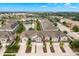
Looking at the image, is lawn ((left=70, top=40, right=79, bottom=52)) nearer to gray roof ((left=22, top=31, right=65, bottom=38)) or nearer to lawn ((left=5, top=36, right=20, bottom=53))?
gray roof ((left=22, top=31, right=65, bottom=38))

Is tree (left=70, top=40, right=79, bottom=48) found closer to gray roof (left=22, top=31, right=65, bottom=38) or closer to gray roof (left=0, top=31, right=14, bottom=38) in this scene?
gray roof (left=22, top=31, right=65, bottom=38)

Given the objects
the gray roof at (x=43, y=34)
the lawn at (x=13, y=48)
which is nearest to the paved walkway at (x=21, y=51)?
the lawn at (x=13, y=48)

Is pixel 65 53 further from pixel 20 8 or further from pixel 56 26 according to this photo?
pixel 20 8

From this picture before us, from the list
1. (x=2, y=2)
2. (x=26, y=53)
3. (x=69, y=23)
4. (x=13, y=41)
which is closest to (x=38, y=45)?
(x=26, y=53)

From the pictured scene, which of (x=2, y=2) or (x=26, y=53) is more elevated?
(x=2, y=2)

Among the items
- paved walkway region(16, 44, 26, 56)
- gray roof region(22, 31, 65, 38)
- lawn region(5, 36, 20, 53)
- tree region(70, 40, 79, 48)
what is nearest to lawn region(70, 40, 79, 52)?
tree region(70, 40, 79, 48)

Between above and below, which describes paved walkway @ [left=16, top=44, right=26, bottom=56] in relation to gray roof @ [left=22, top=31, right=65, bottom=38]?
below

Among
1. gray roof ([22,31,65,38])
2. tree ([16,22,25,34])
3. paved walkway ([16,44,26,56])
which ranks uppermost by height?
tree ([16,22,25,34])

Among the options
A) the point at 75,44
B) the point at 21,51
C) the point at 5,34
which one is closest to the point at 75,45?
the point at 75,44

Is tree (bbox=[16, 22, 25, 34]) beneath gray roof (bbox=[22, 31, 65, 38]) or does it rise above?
above

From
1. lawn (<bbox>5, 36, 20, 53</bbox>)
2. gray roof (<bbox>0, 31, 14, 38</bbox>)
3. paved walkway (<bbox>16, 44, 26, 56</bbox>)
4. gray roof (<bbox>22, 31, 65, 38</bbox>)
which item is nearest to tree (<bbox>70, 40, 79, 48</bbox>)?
gray roof (<bbox>22, 31, 65, 38</bbox>)

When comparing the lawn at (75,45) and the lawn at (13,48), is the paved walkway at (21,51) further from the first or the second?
the lawn at (75,45)
